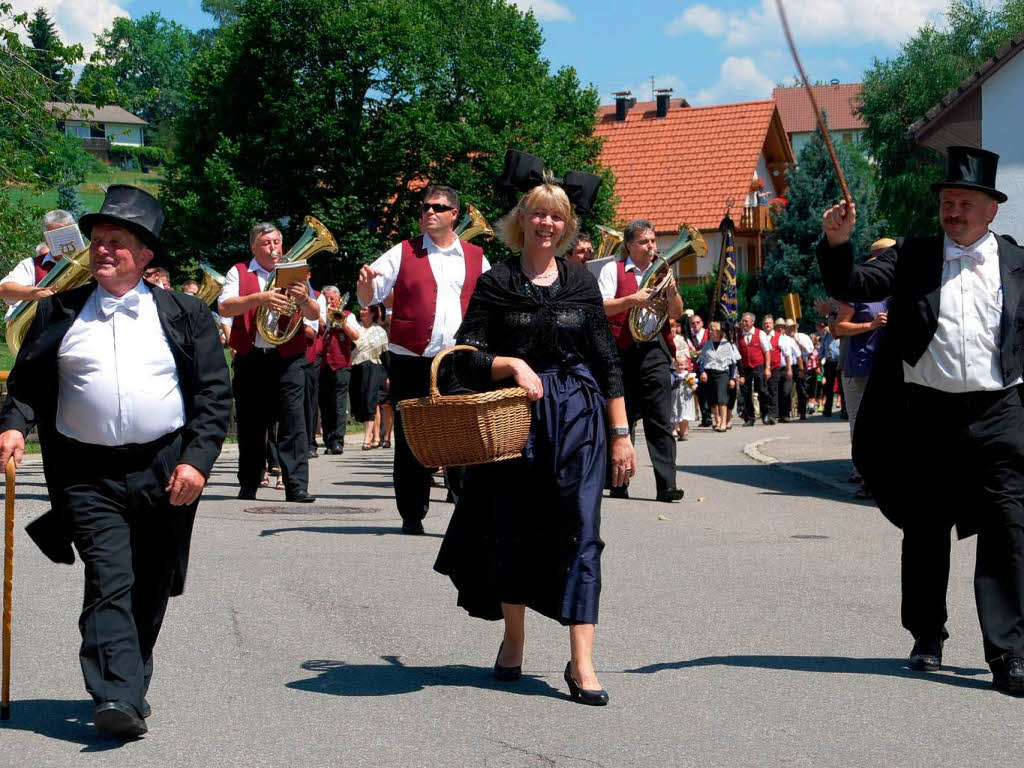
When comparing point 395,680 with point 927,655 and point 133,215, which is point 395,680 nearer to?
point 133,215

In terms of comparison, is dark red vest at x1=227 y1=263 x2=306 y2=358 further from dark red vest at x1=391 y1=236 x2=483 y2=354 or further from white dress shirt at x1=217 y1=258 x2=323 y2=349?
dark red vest at x1=391 y1=236 x2=483 y2=354

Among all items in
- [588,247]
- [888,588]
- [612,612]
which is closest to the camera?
[612,612]

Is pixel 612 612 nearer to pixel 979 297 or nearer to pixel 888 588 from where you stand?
pixel 888 588

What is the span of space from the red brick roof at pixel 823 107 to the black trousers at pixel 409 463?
11407cm

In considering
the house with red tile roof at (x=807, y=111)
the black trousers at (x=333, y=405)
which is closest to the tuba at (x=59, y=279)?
the black trousers at (x=333, y=405)

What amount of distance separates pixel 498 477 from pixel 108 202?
1827 mm

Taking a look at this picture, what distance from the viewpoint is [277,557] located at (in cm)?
973

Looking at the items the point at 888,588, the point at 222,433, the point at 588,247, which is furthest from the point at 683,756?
the point at 588,247

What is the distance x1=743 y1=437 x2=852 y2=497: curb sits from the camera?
1564 cm

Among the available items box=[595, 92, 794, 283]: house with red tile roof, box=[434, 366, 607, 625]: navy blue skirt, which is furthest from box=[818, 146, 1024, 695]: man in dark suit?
box=[595, 92, 794, 283]: house with red tile roof

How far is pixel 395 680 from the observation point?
20.7ft

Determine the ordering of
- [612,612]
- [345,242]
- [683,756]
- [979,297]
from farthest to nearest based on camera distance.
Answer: [345,242] → [612,612] → [979,297] → [683,756]

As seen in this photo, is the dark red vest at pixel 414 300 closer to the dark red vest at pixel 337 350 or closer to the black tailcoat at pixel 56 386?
the black tailcoat at pixel 56 386

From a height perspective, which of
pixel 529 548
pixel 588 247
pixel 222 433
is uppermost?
pixel 588 247
